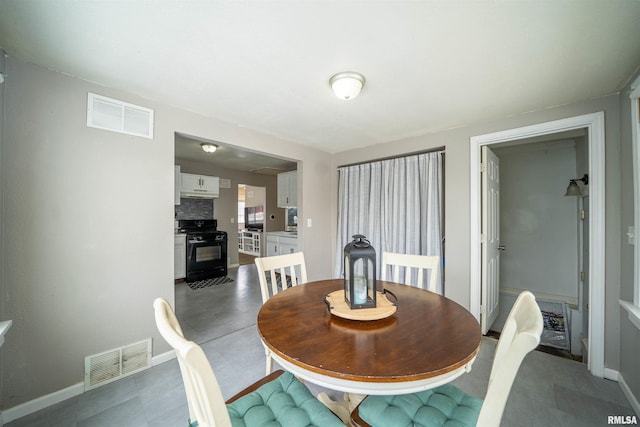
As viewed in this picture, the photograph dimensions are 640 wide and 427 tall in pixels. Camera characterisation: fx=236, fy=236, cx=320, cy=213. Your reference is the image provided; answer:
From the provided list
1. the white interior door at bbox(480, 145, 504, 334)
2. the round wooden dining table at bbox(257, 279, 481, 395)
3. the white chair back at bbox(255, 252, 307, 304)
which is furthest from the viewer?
the white interior door at bbox(480, 145, 504, 334)

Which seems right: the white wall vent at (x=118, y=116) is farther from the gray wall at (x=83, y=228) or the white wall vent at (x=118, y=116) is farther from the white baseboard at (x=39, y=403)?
the white baseboard at (x=39, y=403)

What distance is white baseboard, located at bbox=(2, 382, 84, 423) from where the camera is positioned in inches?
58.3

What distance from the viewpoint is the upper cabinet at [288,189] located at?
4.64m

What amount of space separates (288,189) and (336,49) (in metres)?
3.51

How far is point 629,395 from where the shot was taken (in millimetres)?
1666

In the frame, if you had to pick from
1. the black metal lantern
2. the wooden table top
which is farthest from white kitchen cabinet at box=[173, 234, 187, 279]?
the black metal lantern

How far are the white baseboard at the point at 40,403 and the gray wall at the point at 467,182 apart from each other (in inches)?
134

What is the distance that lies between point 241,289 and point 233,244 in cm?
199

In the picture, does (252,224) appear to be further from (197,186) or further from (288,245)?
(288,245)

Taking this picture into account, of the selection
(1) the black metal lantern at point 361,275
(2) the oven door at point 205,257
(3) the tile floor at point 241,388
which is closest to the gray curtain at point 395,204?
(3) the tile floor at point 241,388

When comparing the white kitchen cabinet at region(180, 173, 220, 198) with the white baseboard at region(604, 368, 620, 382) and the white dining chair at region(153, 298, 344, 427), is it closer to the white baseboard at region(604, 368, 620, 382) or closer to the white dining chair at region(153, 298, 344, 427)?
the white dining chair at region(153, 298, 344, 427)

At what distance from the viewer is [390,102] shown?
2096mm

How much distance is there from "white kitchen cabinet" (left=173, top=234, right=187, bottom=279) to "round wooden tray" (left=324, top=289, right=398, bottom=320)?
417 centimetres

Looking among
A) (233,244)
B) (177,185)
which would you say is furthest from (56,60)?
(233,244)
